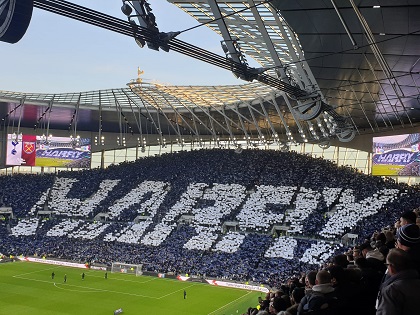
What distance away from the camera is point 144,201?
184 ft

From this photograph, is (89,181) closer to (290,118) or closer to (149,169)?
(149,169)

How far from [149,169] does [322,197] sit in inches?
1036

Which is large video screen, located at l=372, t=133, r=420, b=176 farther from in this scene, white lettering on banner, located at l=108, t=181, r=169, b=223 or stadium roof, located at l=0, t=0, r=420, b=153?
white lettering on banner, located at l=108, t=181, r=169, b=223

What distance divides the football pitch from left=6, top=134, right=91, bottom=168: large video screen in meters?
18.1

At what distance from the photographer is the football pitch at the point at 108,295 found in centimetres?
3134

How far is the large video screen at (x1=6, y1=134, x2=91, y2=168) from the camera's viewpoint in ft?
187

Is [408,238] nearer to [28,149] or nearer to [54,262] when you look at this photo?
[54,262]

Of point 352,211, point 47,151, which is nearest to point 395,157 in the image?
point 352,211

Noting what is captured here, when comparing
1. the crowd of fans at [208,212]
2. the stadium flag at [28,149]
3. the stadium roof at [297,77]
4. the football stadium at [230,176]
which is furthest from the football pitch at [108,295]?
the stadium flag at [28,149]

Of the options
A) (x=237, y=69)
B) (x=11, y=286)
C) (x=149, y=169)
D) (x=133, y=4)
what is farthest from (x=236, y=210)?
(x=133, y=4)

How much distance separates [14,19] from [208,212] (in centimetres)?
4246

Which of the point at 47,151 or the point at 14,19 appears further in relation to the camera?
the point at 47,151

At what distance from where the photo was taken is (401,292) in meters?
3.74

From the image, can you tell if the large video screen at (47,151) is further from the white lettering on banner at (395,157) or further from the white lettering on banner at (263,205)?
the white lettering on banner at (395,157)
